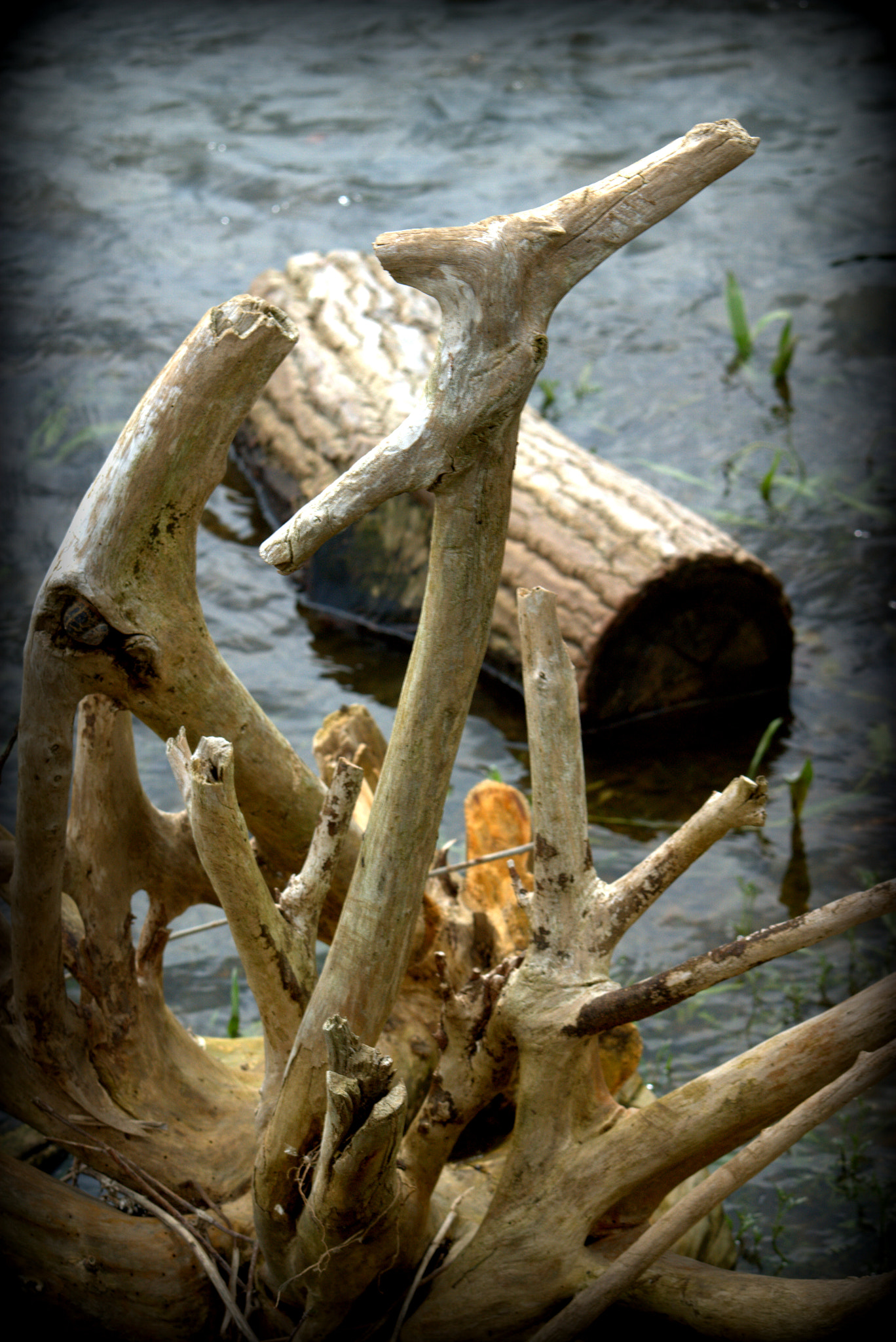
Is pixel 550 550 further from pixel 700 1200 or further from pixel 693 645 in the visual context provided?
pixel 700 1200

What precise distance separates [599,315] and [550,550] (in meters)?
2.65

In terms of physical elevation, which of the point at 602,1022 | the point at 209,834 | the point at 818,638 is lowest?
the point at 818,638

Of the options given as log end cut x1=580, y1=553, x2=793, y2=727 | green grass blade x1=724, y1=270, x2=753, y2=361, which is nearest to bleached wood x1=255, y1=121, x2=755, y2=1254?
log end cut x1=580, y1=553, x2=793, y2=727

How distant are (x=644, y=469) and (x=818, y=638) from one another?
1225mm

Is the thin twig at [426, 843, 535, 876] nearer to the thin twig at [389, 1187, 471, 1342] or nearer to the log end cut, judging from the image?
the thin twig at [389, 1187, 471, 1342]

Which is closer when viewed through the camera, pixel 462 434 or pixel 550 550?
pixel 462 434

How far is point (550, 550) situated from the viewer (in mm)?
3943

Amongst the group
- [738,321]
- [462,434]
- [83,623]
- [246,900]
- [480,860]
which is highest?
[462,434]

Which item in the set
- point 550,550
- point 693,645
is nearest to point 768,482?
point 693,645

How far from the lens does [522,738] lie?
4035 millimetres

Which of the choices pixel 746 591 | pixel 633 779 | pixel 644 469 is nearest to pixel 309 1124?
pixel 633 779

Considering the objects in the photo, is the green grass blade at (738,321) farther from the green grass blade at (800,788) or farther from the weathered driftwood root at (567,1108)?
the weathered driftwood root at (567,1108)

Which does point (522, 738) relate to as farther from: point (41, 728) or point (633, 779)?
point (41, 728)

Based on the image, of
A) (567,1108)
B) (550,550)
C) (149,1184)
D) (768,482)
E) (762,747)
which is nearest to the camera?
(567,1108)
